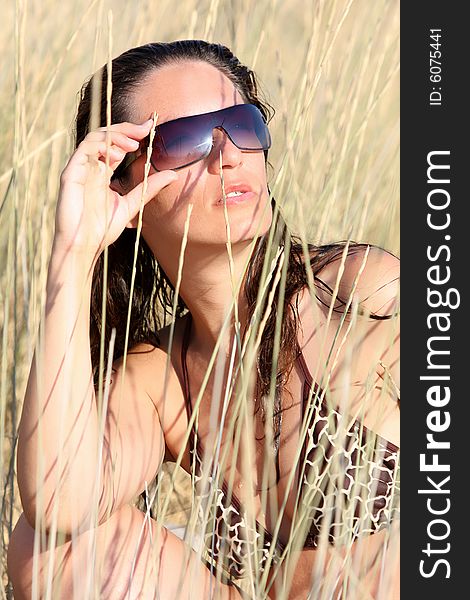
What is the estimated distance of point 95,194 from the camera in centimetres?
127

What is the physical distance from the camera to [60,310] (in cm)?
122

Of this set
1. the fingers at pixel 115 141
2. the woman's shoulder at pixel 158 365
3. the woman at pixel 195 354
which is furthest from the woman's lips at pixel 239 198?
the woman's shoulder at pixel 158 365

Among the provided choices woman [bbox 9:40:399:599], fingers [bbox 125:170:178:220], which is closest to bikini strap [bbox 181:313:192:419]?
woman [bbox 9:40:399:599]

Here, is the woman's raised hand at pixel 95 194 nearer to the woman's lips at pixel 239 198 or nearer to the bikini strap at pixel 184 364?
the woman's lips at pixel 239 198

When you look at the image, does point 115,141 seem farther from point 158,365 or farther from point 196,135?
point 158,365

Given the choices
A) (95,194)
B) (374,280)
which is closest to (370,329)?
(374,280)

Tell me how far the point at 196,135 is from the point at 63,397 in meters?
0.40

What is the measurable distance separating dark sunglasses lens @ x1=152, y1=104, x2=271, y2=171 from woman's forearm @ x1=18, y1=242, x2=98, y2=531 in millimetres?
202

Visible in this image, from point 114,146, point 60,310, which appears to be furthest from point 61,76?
point 60,310

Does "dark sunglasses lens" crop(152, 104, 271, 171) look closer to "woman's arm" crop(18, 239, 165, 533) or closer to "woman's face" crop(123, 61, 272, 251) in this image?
"woman's face" crop(123, 61, 272, 251)

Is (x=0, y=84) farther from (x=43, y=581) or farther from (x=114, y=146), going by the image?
(x=43, y=581)

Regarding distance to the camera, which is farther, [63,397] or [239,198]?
[239,198]

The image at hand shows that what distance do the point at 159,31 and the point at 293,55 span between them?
5.83ft

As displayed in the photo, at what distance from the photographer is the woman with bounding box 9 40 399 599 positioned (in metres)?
1.24
